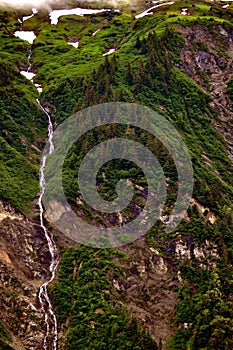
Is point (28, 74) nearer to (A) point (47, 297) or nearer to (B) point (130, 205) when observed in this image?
(B) point (130, 205)

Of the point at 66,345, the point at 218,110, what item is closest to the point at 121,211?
the point at 66,345

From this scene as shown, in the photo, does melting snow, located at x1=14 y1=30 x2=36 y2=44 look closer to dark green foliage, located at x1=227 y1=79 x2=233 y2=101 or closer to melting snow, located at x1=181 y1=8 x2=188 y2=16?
melting snow, located at x1=181 y1=8 x2=188 y2=16

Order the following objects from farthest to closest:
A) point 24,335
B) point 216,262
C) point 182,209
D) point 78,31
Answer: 1. point 78,31
2. point 182,209
3. point 216,262
4. point 24,335

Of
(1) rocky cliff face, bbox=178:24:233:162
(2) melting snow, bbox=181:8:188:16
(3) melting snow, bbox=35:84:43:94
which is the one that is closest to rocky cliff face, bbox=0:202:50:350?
(1) rocky cliff face, bbox=178:24:233:162

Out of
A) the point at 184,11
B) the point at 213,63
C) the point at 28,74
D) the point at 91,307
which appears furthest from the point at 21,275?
the point at 184,11

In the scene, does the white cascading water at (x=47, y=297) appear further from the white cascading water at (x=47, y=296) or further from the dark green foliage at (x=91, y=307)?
the dark green foliage at (x=91, y=307)

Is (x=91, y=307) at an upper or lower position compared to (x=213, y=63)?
lower

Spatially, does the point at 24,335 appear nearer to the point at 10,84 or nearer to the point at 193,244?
the point at 193,244
